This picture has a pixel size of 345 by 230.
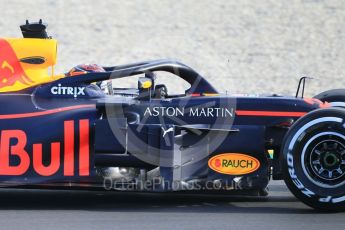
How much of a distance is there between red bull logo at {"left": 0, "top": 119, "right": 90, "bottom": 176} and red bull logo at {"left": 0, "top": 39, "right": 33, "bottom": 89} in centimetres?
71

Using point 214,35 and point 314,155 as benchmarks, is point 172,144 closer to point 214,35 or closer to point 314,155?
point 314,155

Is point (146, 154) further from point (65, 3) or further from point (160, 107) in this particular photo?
point (65, 3)

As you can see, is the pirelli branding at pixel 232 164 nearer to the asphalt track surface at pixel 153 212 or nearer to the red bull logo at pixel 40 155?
the asphalt track surface at pixel 153 212

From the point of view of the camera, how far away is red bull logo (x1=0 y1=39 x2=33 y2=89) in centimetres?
747

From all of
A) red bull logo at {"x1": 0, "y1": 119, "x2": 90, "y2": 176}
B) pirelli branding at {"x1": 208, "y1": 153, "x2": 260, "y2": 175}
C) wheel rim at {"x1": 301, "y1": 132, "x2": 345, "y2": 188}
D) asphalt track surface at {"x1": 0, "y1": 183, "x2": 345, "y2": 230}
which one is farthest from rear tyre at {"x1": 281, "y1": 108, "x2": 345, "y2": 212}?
red bull logo at {"x1": 0, "y1": 119, "x2": 90, "y2": 176}

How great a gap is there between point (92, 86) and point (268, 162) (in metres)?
1.74

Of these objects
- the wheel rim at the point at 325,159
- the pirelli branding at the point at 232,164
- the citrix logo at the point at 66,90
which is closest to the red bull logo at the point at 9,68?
the citrix logo at the point at 66,90

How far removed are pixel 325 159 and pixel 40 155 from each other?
2413 mm

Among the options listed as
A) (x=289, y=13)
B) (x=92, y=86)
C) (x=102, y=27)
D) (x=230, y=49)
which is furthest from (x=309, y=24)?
(x=92, y=86)

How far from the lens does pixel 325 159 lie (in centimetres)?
666

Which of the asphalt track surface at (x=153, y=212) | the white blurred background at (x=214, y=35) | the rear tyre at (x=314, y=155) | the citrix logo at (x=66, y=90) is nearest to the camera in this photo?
the asphalt track surface at (x=153, y=212)

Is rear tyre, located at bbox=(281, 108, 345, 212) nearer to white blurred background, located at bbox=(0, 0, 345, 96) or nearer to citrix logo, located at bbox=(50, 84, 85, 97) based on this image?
citrix logo, located at bbox=(50, 84, 85, 97)

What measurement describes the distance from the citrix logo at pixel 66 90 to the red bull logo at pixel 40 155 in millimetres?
400

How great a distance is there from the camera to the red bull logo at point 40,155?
689 centimetres
